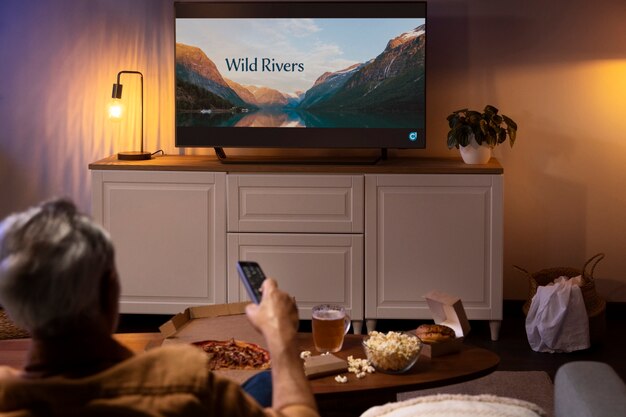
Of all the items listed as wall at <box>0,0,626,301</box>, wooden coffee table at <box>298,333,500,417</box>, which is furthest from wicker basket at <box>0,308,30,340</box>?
wooden coffee table at <box>298,333,500,417</box>

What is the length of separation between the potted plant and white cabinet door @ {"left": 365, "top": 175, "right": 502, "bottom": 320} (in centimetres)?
15

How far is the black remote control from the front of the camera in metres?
1.96

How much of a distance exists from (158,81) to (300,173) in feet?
3.08

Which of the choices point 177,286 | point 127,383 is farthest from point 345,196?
point 127,383

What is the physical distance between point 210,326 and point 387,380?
811 mm

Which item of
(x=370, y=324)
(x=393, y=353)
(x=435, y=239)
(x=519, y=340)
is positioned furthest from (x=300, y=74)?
(x=393, y=353)

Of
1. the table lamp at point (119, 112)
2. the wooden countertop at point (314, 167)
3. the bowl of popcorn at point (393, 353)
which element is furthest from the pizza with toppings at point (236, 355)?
the table lamp at point (119, 112)

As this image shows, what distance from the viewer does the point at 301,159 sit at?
5223mm

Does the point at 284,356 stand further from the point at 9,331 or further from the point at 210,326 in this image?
the point at 9,331

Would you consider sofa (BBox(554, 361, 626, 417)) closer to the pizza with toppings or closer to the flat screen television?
the pizza with toppings

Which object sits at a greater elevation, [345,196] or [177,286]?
[345,196]

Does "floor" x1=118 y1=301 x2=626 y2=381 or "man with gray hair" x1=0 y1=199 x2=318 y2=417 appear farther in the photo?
"floor" x1=118 y1=301 x2=626 y2=381

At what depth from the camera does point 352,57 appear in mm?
5051

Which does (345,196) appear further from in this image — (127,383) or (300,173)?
(127,383)
